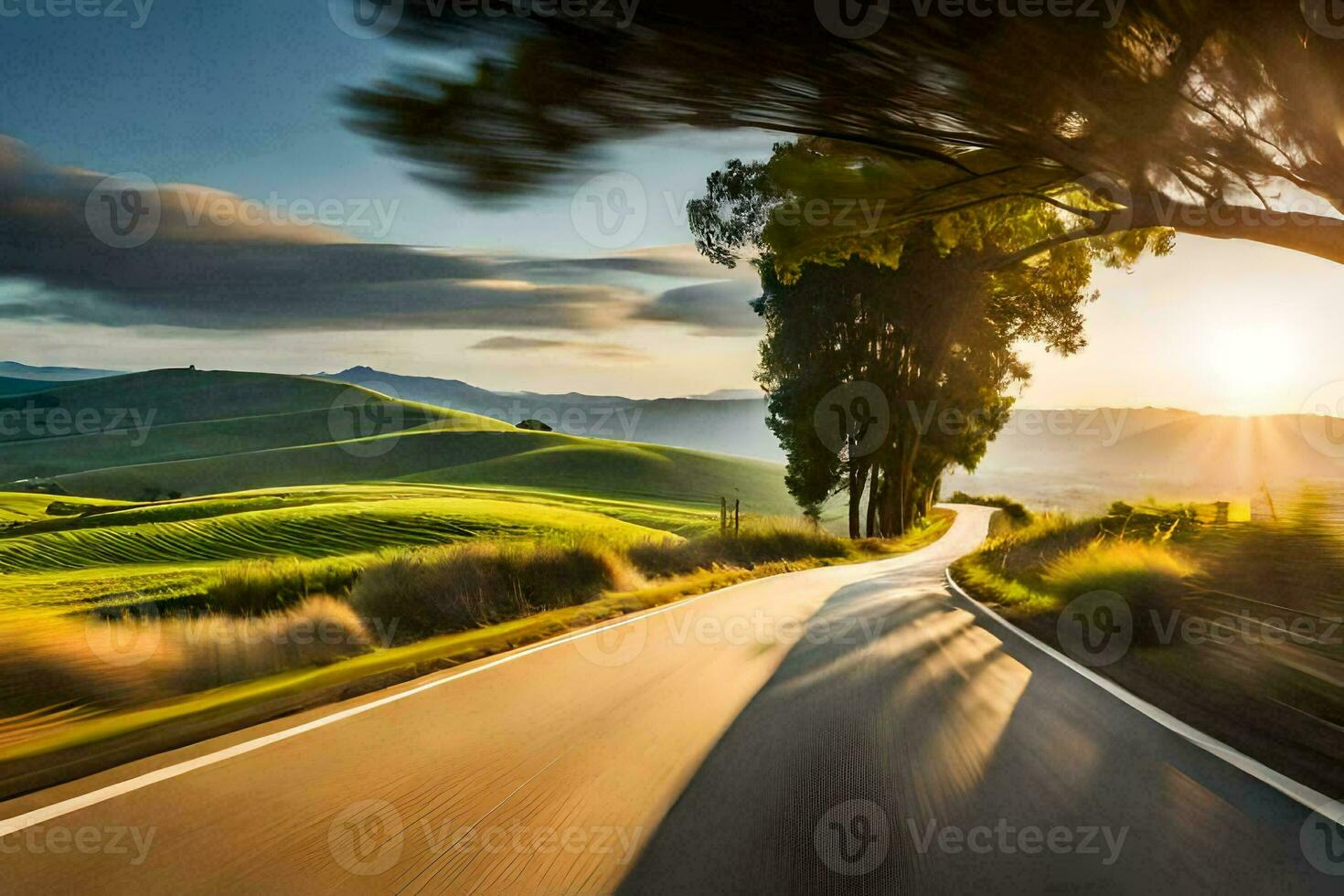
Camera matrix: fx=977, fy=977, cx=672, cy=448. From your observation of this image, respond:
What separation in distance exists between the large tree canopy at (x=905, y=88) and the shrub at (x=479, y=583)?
20.6 feet

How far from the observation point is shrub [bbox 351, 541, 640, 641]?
520 inches

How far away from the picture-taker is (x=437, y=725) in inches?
264

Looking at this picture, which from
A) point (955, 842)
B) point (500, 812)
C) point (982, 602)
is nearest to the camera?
point (955, 842)

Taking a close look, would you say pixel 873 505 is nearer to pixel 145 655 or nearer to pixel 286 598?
pixel 286 598

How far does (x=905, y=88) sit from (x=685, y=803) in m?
6.61

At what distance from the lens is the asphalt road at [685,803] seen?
4031 millimetres

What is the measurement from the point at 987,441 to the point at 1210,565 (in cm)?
3120

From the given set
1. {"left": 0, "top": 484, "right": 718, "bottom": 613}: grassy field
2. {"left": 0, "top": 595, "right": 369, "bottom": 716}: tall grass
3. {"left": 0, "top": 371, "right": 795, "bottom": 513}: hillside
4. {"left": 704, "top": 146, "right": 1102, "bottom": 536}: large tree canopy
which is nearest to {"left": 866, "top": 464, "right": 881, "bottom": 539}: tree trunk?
{"left": 704, "top": 146, "right": 1102, "bottom": 536}: large tree canopy

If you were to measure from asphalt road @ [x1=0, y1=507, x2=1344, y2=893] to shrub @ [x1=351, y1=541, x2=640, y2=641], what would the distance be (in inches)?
197

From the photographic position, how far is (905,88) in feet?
28.8

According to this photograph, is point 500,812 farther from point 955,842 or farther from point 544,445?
point 544,445

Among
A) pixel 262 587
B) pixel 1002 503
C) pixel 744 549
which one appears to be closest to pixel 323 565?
pixel 262 587

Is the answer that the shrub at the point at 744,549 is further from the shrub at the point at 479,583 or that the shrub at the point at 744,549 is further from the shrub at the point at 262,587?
the shrub at the point at 262,587

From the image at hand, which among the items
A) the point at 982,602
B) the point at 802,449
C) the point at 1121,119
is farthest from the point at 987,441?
the point at 1121,119
